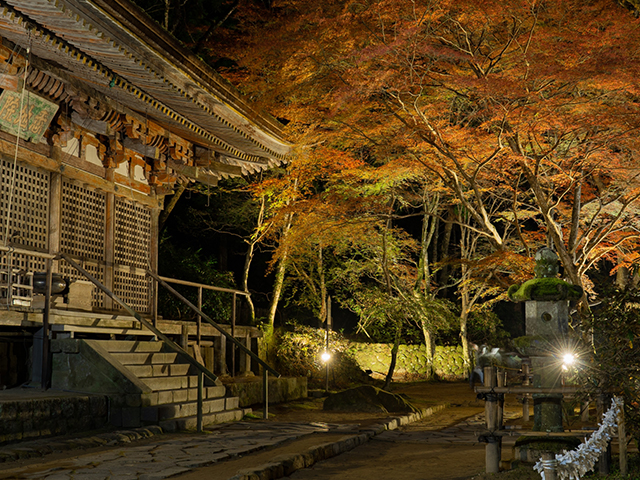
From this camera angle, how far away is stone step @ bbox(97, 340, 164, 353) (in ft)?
33.9

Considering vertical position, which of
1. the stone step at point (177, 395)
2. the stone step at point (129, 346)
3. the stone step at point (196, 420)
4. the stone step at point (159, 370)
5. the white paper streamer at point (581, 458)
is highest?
the stone step at point (129, 346)

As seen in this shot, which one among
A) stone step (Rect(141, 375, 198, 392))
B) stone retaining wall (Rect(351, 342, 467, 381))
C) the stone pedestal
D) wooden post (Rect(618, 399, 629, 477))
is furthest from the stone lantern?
stone retaining wall (Rect(351, 342, 467, 381))

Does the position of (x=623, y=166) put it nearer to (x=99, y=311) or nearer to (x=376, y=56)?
Answer: (x=376, y=56)

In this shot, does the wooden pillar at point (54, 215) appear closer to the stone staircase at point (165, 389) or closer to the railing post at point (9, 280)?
the railing post at point (9, 280)

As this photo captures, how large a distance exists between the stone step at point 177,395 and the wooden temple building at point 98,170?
3 cm

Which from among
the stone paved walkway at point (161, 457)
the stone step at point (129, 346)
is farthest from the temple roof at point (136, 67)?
the stone paved walkway at point (161, 457)

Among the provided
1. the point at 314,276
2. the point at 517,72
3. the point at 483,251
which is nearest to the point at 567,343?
the point at 517,72

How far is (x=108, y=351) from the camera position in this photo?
33.2 feet

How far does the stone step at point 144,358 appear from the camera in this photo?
33.5 ft

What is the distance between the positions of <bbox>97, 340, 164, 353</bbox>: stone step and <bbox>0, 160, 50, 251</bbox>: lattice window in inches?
81.2

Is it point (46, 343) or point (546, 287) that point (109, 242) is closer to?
point (46, 343)

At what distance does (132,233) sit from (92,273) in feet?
5.59

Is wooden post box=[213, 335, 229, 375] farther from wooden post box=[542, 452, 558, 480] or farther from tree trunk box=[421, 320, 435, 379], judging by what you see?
tree trunk box=[421, 320, 435, 379]

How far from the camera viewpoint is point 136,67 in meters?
9.62
